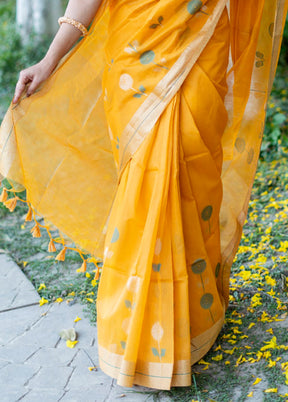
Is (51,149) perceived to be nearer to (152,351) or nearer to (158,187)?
A: (158,187)

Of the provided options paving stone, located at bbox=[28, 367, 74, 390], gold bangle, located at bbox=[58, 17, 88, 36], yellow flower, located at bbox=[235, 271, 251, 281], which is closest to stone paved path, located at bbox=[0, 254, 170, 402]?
paving stone, located at bbox=[28, 367, 74, 390]

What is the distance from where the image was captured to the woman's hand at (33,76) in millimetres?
2234

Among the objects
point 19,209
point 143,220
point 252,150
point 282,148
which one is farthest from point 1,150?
point 282,148

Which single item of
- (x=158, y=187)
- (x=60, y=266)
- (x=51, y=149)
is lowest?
(x=60, y=266)

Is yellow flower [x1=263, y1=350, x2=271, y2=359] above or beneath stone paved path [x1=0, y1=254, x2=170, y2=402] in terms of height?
beneath

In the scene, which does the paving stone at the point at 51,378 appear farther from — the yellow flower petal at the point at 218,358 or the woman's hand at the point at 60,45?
the woman's hand at the point at 60,45

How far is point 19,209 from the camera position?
4438 millimetres

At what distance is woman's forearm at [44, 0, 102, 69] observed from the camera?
2.14 m

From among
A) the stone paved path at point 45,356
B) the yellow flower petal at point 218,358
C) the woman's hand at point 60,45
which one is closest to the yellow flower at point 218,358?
the yellow flower petal at point 218,358

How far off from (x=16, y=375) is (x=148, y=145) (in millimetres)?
1253

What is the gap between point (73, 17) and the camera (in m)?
2.15

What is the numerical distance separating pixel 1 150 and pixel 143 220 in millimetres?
725

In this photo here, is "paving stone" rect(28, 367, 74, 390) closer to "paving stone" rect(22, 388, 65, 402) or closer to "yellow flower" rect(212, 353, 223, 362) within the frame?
"paving stone" rect(22, 388, 65, 402)

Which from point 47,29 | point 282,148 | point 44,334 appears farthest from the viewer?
point 47,29
